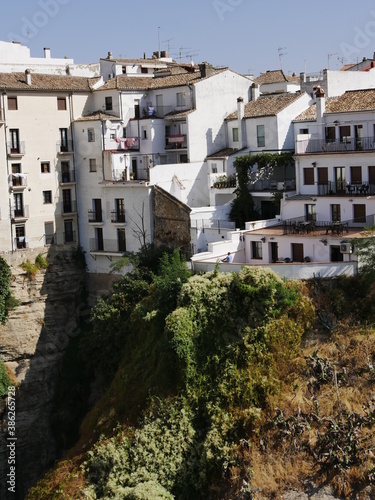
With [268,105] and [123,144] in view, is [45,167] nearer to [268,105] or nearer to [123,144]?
[123,144]

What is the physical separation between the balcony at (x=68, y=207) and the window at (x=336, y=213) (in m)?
16.1

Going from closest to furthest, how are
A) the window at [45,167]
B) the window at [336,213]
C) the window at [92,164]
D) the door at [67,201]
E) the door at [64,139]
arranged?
the window at [336,213]
the window at [45,167]
the window at [92,164]
the door at [64,139]
the door at [67,201]

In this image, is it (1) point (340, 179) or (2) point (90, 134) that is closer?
(1) point (340, 179)

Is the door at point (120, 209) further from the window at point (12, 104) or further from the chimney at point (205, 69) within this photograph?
the chimney at point (205, 69)

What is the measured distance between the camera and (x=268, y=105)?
1986 inches

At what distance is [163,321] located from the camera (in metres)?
39.5

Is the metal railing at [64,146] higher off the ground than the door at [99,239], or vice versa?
the metal railing at [64,146]

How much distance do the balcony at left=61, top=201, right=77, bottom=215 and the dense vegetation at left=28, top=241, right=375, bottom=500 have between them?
1373 cm

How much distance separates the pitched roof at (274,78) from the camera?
64.8m

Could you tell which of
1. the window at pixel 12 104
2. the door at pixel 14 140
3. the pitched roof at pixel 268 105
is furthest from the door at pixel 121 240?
the pitched roof at pixel 268 105

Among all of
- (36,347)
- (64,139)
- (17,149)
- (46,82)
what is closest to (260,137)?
(64,139)

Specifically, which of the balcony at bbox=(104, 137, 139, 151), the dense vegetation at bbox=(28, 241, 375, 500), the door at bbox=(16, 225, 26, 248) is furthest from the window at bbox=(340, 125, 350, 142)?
the door at bbox=(16, 225, 26, 248)

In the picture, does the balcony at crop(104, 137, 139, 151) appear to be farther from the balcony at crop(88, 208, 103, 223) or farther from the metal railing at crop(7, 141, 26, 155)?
the metal railing at crop(7, 141, 26, 155)

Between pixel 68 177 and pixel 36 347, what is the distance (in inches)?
391
